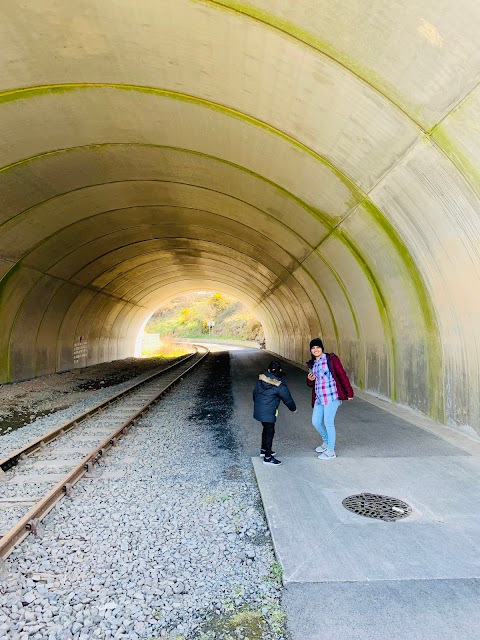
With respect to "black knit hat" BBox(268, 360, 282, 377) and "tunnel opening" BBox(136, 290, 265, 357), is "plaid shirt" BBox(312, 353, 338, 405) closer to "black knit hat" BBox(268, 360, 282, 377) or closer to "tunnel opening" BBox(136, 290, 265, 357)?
"black knit hat" BBox(268, 360, 282, 377)

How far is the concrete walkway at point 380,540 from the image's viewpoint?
2904mm

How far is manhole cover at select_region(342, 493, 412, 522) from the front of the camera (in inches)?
173

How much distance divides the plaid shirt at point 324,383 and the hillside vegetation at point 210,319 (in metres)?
46.3

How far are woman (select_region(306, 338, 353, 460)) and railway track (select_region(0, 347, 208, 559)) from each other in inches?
120

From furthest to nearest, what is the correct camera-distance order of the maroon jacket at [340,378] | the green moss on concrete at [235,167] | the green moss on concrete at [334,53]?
1. the green moss on concrete at [235,167]
2. the maroon jacket at [340,378]
3. the green moss on concrete at [334,53]

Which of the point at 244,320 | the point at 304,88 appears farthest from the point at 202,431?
the point at 244,320

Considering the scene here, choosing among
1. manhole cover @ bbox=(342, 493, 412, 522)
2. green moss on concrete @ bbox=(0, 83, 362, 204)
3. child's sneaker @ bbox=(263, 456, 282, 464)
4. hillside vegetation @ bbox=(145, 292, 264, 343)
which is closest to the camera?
manhole cover @ bbox=(342, 493, 412, 522)

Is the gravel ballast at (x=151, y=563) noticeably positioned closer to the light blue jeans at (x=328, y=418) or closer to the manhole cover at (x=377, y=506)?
the manhole cover at (x=377, y=506)

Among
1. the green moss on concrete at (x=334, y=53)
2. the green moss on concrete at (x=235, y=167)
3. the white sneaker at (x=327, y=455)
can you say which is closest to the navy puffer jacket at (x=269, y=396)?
the white sneaker at (x=327, y=455)

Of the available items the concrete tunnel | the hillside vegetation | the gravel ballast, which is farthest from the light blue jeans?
the hillside vegetation

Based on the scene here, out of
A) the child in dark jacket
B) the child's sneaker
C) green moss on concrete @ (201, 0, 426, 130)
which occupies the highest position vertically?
green moss on concrete @ (201, 0, 426, 130)

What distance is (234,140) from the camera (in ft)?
27.8

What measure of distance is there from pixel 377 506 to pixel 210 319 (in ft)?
233

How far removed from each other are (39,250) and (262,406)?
10.3m
